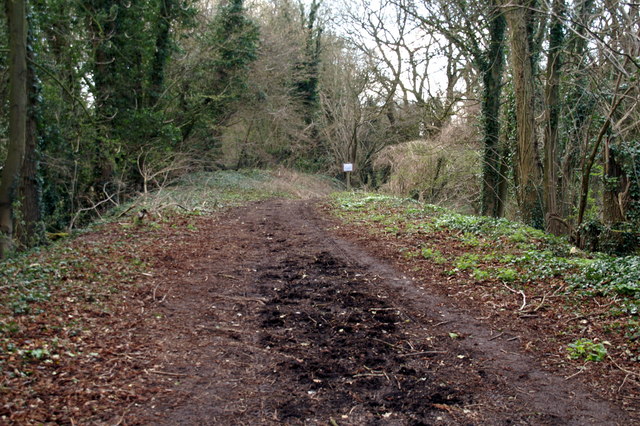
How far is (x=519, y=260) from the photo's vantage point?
7.05 meters

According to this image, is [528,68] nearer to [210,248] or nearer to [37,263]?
[210,248]

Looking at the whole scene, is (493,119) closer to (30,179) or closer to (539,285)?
(539,285)

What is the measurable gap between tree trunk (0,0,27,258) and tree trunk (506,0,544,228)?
385 inches

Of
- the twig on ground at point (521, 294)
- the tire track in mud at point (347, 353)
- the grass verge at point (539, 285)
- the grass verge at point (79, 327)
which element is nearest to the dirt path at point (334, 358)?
the tire track in mud at point (347, 353)

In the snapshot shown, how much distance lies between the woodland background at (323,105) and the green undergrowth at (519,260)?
1.44m

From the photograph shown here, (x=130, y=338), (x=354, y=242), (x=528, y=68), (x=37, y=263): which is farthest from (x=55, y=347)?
(x=528, y=68)

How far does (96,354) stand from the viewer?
13.9 ft

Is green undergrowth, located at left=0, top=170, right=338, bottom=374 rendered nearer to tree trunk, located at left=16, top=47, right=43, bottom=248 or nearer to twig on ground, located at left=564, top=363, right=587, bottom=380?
tree trunk, located at left=16, top=47, right=43, bottom=248

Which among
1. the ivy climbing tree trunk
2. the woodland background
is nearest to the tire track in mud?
the woodland background

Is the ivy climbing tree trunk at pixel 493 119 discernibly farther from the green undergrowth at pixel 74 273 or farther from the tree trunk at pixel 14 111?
the tree trunk at pixel 14 111

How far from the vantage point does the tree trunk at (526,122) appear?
10508 millimetres

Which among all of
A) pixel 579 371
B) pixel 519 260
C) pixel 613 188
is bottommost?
pixel 579 371

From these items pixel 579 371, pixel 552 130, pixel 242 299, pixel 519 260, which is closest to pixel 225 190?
pixel 552 130

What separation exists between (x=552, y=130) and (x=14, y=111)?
36.9ft
